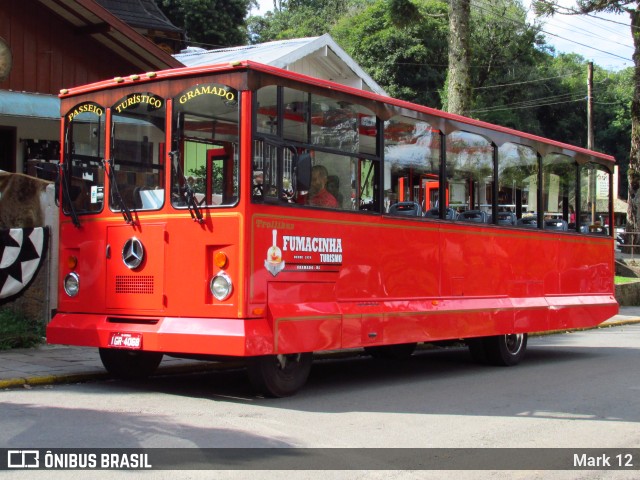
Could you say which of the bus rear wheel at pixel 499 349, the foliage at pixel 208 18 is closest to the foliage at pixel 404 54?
the foliage at pixel 208 18

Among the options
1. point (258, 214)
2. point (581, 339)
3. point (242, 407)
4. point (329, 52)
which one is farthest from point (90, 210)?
point (329, 52)

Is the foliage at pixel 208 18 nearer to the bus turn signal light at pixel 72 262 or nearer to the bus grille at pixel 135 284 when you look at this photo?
the bus turn signal light at pixel 72 262

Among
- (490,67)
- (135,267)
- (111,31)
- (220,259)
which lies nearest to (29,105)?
(111,31)

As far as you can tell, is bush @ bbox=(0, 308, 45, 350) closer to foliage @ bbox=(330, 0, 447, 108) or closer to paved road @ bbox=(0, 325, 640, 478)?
paved road @ bbox=(0, 325, 640, 478)

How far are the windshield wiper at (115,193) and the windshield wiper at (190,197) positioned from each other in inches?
30.2

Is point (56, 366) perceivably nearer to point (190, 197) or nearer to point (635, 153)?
point (190, 197)

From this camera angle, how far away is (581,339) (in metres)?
17.0

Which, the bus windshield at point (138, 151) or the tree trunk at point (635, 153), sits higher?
the tree trunk at point (635, 153)

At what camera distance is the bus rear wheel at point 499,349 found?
473 inches

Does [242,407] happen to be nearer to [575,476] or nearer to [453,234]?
[575,476]

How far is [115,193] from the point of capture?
884 cm

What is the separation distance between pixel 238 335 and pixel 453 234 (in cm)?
414

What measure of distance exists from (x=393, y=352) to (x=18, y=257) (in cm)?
551

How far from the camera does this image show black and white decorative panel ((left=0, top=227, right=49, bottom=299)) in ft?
37.4
